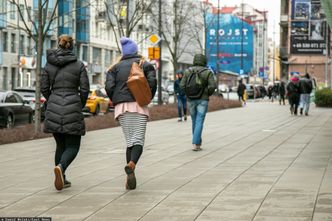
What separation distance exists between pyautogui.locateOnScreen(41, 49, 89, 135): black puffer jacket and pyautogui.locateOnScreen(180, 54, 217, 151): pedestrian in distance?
5449 millimetres

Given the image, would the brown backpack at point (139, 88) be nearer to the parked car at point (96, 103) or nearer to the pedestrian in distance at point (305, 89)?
the pedestrian in distance at point (305, 89)

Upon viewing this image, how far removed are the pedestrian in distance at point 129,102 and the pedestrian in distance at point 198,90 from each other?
197 inches

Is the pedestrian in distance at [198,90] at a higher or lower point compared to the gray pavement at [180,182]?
higher

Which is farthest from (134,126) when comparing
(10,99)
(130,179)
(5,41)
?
(5,41)

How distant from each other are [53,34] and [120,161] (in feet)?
189

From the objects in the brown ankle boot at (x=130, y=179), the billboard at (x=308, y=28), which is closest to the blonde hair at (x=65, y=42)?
the brown ankle boot at (x=130, y=179)

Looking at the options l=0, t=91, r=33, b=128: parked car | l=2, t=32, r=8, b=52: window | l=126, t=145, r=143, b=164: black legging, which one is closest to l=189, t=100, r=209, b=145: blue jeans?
l=126, t=145, r=143, b=164: black legging

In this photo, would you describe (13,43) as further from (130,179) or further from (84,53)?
(130,179)

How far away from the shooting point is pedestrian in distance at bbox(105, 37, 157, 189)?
970 centimetres

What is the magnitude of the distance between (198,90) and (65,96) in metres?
5.68

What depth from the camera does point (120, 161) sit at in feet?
42.4

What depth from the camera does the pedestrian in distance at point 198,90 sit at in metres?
14.8

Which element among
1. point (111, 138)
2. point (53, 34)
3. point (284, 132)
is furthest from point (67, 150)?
point (53, 34)

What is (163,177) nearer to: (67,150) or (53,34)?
(67,150)
